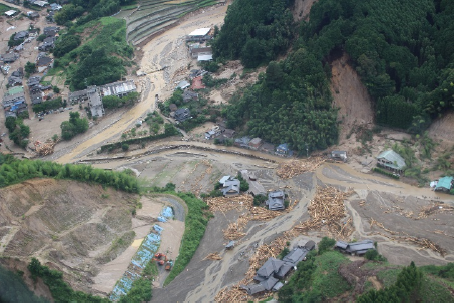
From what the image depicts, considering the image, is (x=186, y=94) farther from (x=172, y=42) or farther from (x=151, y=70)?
(x=172, y=42)

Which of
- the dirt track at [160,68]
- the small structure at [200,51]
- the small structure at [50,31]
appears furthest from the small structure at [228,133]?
the small structure at [50,31]

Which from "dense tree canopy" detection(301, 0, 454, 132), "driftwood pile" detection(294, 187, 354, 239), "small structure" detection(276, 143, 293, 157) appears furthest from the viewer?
"small structure" detection(276, 143, 293, 157)

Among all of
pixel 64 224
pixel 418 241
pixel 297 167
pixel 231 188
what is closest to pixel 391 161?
pixel 297 167

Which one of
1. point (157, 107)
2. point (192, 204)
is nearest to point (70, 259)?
point (192, 204)

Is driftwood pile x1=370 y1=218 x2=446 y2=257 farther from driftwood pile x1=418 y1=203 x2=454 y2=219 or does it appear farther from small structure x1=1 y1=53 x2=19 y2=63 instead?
small structure x1=1 y1=53 x2=19 y2=63

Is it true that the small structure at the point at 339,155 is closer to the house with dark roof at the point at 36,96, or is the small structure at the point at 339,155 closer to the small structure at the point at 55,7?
the house with dark roof at the point at 36,96

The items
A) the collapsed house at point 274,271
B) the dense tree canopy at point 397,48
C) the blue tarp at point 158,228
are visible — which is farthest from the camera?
the dense tree canopy at point 397,48

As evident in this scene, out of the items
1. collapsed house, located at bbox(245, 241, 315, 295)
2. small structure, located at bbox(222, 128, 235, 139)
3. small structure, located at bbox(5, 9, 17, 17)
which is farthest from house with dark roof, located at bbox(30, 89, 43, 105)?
collapsed house, located at bbox(245, 241, 315, 295)

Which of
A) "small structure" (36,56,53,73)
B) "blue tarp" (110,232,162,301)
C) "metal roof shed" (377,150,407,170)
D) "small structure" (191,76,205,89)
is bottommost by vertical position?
"blue tarp" (110,232,162,301)
